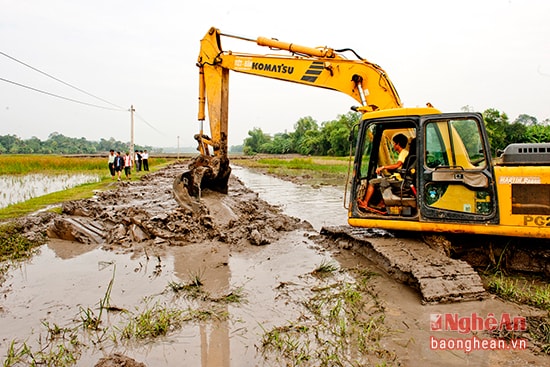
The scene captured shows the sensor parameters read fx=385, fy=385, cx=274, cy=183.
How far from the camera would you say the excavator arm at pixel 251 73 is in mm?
7012

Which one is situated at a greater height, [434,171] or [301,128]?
[301,128]

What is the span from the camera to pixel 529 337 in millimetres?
3615

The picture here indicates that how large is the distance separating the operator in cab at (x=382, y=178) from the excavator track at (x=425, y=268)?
0.48 m

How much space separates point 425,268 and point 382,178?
1617 millimetres

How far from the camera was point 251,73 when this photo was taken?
8172mm

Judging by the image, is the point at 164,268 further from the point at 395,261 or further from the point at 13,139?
the point at 13,139

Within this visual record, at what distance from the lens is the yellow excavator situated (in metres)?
4.97

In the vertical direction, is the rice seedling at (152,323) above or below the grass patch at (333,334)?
above

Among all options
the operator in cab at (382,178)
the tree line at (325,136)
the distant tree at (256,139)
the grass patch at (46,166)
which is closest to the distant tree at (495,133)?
the tree line at (325,136)

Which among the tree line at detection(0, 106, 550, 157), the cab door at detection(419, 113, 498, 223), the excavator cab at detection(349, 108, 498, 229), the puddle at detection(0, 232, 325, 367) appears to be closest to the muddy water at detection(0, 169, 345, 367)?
the puddle at detection(0, 232, 325, 367)

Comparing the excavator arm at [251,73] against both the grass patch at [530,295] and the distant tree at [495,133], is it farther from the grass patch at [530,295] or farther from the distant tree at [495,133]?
the distant tree at [495,133]

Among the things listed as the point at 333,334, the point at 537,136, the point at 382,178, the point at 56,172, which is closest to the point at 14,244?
the point at 333,334

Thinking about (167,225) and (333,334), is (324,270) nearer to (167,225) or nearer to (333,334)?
(333,334)

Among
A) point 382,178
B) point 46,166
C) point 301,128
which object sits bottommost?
point 46,166
